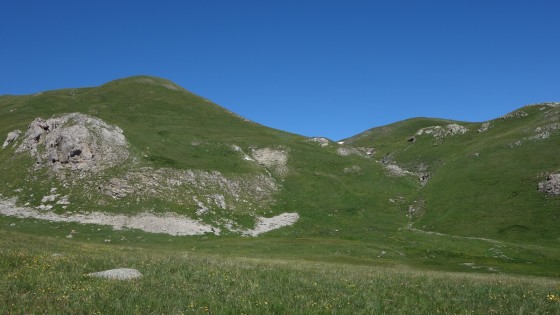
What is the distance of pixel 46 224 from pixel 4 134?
1828 inches

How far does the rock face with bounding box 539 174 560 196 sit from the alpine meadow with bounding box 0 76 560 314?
29cm

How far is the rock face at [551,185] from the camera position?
78181mm

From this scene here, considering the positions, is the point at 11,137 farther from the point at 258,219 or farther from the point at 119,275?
the point at 119,275

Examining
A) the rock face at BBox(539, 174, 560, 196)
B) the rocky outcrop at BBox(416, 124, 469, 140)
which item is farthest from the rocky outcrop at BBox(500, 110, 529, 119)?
the rock face at BBox(539, 174, 560, 196)

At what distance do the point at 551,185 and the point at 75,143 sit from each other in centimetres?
9695

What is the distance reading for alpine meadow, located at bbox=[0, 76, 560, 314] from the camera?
627 inches

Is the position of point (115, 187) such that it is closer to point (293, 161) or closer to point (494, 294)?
point (293, 161)

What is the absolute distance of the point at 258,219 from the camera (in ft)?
255

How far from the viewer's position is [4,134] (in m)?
95.2

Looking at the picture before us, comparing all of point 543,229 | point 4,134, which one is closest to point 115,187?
point 4,134

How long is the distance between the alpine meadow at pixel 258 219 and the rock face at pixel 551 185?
0.29 m

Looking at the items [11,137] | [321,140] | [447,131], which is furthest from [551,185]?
[11,137]

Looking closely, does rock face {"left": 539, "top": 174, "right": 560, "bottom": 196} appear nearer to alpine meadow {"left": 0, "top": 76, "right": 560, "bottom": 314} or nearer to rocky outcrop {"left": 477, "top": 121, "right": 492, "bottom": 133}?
alpine meadow {"left": 0, "top": 76, "right": 560, "bottom": 314}

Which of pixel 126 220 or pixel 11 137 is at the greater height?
pixel 11 137
